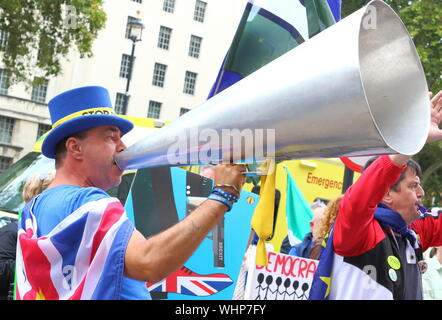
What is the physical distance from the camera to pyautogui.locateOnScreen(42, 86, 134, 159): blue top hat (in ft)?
8.00

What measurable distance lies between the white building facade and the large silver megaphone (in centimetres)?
3536

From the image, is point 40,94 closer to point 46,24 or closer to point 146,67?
point 146,67

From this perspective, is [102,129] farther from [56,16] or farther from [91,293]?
[56,16]

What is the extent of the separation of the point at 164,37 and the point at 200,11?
3425mm

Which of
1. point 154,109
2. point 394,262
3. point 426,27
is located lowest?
point 394,262

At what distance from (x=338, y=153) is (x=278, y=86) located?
0.23 metres

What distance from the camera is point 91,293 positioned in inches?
81.5

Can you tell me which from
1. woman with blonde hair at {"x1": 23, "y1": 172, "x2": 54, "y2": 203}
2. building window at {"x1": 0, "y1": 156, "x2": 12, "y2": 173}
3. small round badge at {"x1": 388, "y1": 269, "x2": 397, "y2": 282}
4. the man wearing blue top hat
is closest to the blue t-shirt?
A: the man wearing blue top hat

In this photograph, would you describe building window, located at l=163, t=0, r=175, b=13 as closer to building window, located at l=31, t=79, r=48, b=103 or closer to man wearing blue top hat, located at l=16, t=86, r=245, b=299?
building window, located at l=31, t=79, r=48, b=103

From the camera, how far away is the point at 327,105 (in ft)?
4.69

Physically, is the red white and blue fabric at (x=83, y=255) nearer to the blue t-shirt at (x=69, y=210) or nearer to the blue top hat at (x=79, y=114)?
the blue t-shirt at (x=69, y=210)

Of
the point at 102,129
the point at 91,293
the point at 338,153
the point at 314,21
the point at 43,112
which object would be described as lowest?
the point at 91,293

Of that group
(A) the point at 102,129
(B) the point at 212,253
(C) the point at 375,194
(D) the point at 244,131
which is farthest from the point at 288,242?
(D) the point at 244,131

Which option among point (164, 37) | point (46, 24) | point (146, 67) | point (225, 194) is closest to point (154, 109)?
point (146, 67)
